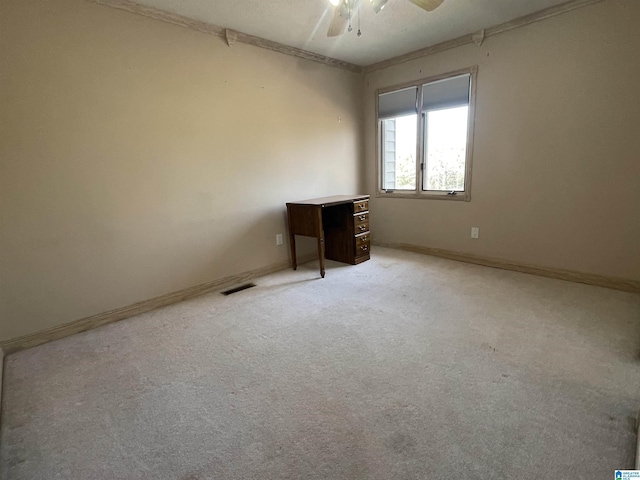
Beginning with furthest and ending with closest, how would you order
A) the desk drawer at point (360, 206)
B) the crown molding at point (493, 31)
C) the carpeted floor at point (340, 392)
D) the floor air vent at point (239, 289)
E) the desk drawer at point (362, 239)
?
the desk drawer at point (362, 239) < the desk drawer at point (360, 206) < the floor air vent at point (239, 289) < the crown molding at point (493, 31) < the carpeted floor at point (340, 392)

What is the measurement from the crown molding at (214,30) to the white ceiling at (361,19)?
49 millimetres

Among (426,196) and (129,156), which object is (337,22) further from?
→ (426,196)

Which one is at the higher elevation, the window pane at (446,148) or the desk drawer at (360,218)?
the window pane at (446,148)

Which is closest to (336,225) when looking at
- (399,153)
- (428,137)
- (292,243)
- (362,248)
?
(362,248)

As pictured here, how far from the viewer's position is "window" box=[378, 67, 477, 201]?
11.5 feet

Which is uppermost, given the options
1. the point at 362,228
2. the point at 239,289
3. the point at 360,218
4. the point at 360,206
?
the point at 360,206

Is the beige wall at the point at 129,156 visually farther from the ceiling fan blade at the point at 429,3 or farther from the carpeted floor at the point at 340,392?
the ceiling fan blade at the point at 429,3

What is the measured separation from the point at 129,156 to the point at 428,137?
125 inches

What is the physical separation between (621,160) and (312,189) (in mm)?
2880

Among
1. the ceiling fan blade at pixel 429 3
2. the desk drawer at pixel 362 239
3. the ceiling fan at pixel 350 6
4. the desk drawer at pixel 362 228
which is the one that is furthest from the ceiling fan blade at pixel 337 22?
the desk drawer at pixel 362 239

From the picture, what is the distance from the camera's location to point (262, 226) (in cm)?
350

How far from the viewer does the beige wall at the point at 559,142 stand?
Answer: 103 inches

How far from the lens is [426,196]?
12.9 feet

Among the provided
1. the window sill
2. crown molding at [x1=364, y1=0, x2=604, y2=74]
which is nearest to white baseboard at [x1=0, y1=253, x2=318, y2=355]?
the window sill
